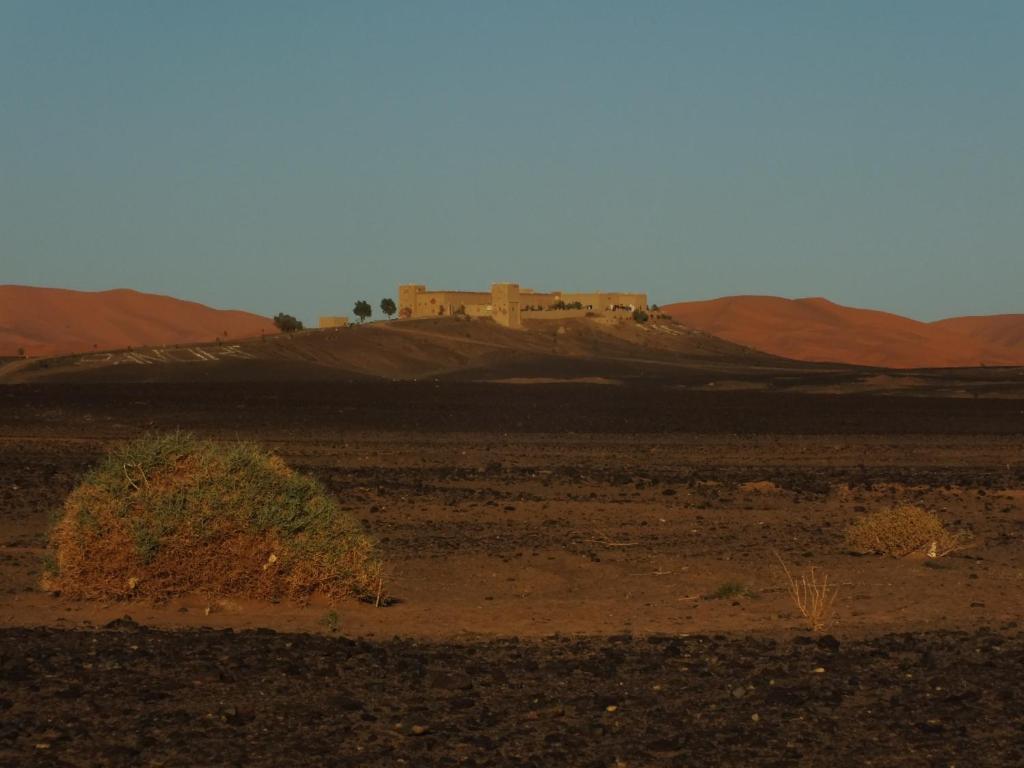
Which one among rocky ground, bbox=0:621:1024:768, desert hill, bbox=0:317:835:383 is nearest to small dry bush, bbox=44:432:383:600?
rocky ground, bbox=0:621:1024:768

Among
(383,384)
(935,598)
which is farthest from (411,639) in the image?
(383,384)

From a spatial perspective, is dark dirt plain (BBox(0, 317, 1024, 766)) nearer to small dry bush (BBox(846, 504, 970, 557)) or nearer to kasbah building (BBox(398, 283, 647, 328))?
small dry bush (BBox(846, 504, 970, 557))

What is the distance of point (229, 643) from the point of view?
31.5 ft

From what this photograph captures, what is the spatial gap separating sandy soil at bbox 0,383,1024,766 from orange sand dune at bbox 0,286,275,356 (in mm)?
111844

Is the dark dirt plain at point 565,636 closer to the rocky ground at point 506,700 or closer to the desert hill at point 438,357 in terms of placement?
the rocky ground at point 506,700

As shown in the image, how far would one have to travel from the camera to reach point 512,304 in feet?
339

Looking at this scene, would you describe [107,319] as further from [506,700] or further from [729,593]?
[506,700]

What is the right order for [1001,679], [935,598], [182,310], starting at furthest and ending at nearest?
[182,310] < [935,598] < [1001,679]

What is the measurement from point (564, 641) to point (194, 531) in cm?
288

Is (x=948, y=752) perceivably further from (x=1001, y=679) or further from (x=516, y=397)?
(x=516, y=397)

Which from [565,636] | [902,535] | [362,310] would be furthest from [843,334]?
[565,636]

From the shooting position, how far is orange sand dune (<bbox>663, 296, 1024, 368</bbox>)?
136500 mm

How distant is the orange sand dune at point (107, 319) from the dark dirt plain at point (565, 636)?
110632mm

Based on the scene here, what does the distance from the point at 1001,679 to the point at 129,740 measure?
5.05 metres
